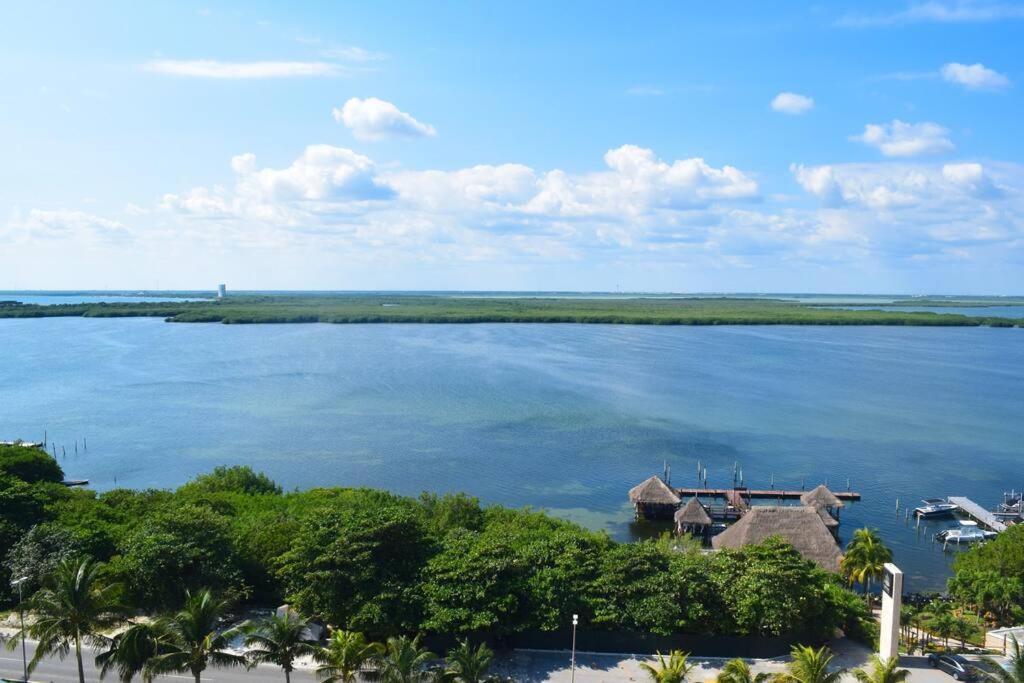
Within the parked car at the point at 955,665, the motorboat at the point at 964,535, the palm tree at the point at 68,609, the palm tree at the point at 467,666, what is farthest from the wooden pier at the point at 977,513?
the palm tree at the point at 68,609

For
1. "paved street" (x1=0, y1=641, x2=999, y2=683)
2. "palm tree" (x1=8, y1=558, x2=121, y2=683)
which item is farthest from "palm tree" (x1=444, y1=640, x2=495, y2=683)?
"palm tree" (x1=8, y1=558, x2=121, y2=683)

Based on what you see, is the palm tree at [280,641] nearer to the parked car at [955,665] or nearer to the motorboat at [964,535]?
the parked car at [955,665]

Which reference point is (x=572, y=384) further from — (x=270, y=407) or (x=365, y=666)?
(x=365, y=666)

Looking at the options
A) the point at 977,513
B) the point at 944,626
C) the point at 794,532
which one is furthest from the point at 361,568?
the point at 977,513

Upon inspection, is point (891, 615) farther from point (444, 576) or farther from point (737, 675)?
point (444, 576)

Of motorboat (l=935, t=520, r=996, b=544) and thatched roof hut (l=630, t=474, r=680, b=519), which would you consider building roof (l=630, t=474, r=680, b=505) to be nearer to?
thatched roof hut (l=630, t=474, r=680, b=519)
